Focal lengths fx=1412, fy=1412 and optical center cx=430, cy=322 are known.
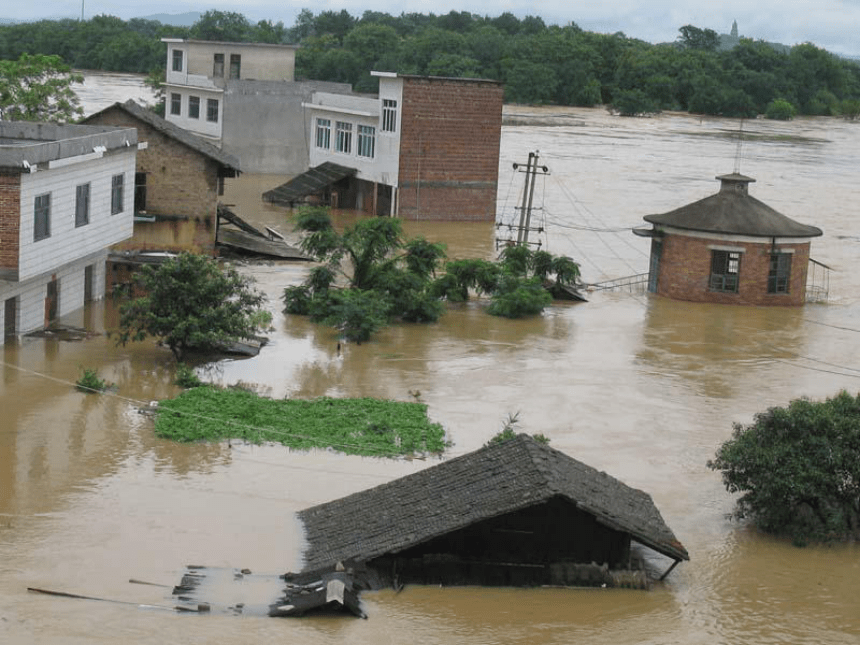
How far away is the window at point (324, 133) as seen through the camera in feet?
192

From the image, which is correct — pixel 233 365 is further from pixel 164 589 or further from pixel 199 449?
pixel 164 589

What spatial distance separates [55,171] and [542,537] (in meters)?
14.6

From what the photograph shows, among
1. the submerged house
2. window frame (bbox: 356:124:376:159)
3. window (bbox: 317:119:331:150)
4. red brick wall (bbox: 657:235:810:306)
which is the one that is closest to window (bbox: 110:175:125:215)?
red brick wall (bbox: 657:235:810:306)

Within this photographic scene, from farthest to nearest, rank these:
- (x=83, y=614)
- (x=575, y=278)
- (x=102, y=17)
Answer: (x=102, y=17)
(x=575, y=278)
(x=83, y=614)

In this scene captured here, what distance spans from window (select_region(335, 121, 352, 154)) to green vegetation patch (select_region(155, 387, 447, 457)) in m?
32.1

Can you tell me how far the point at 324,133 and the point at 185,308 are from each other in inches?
1292

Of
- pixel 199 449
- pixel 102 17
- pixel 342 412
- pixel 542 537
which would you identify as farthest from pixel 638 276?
pixel 102 17

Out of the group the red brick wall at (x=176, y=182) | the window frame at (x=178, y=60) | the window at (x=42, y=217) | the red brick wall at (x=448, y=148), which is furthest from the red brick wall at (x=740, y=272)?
the window frame at (x=178, y=60)

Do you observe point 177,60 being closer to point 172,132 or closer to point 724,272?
point 172,132

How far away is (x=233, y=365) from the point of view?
2761cm

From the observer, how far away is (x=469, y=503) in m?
17.2

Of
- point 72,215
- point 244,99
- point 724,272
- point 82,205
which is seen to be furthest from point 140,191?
point 244,99

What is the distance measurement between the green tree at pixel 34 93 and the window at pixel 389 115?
36.1ft

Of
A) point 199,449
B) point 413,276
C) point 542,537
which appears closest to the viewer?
point 542,537
